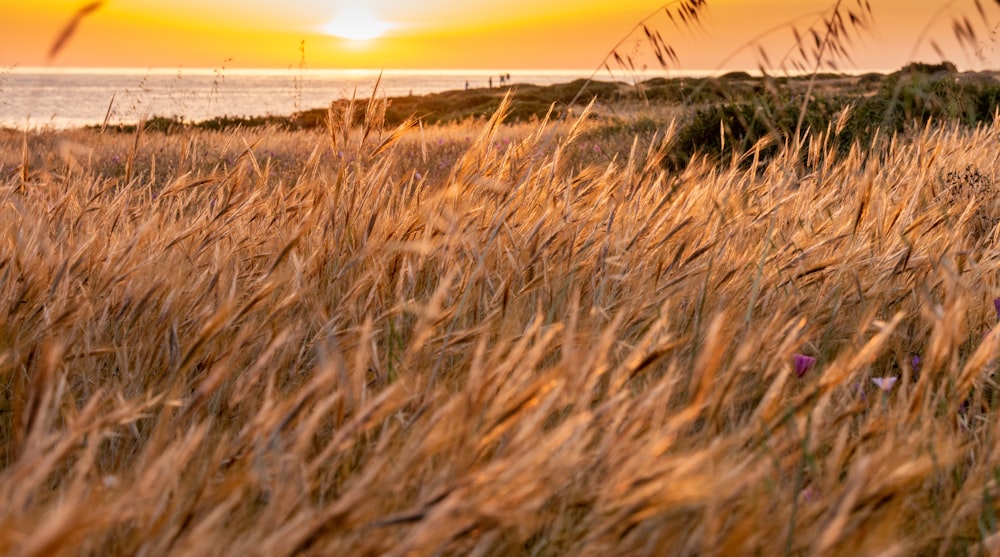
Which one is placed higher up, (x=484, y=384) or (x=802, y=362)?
(x=484, y=384)

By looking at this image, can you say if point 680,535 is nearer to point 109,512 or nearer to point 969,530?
A: point 969,530

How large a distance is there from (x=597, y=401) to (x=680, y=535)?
546 millimetres

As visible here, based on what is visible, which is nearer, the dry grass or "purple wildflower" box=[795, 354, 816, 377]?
the dry grass

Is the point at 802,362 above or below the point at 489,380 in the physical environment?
below

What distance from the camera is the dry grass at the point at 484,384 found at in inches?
38.5

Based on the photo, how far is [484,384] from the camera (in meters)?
1.04

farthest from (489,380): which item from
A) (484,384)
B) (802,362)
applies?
(802,362)

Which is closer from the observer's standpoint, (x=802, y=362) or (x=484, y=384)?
(x=484, y=384)

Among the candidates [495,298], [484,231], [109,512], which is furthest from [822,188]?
[109,512]

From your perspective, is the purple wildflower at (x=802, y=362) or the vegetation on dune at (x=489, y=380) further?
the purple wildflower at (x=802, y=362)

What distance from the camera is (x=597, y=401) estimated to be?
5.45 ft

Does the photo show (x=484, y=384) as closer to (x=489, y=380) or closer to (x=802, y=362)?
(x=489, y=380)

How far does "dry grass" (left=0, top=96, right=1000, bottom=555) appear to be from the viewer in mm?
977

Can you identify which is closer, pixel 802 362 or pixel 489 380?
pixel 489 380
